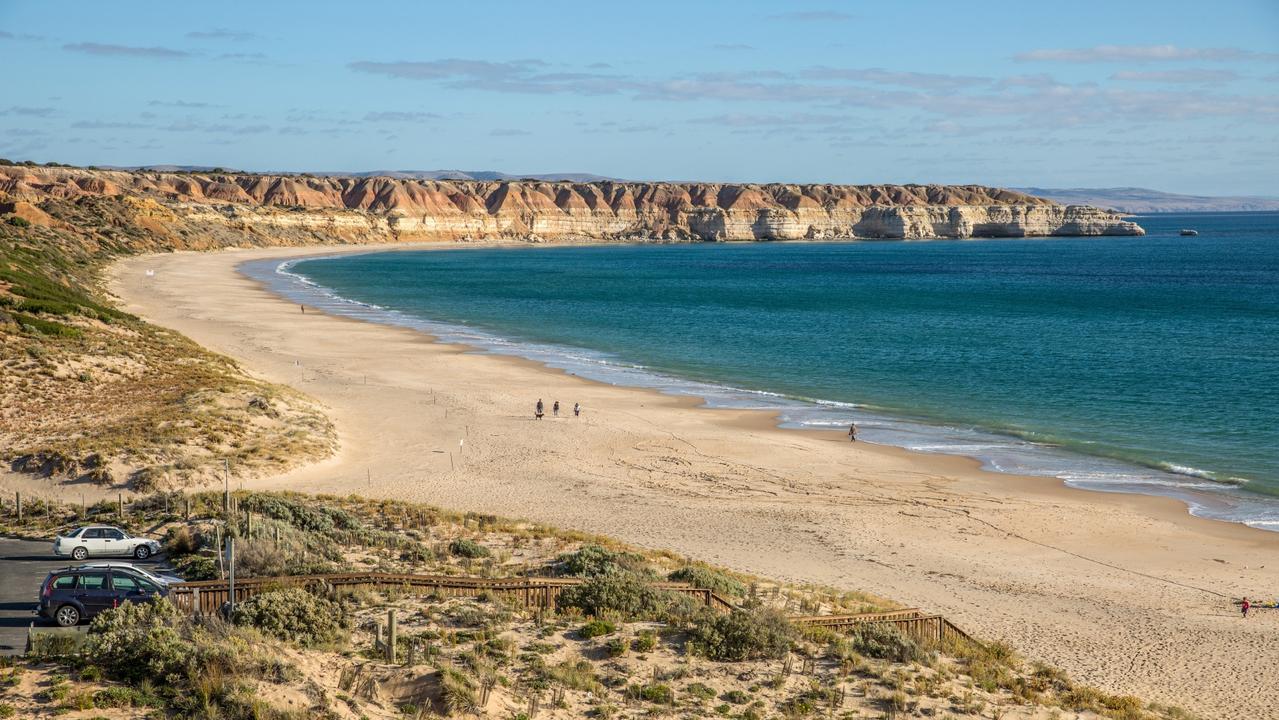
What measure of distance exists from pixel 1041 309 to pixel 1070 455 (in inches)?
2076

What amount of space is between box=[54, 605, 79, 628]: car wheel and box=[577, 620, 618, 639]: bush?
288 inches

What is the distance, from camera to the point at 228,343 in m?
53.8

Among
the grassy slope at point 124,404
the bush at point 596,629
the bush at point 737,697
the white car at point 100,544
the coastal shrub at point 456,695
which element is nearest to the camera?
the coastal shrub at point 456,695

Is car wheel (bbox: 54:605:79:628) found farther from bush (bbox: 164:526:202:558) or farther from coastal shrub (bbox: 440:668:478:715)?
coastal shrub (bbox: 440:668:478:715)

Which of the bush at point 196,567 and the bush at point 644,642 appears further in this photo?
the bush at point 196,567

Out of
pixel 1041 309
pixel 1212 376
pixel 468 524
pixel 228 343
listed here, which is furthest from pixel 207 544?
pixel 1041 309

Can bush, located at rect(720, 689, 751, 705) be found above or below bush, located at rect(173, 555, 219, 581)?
above

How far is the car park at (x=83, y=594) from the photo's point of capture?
15406 millimetres

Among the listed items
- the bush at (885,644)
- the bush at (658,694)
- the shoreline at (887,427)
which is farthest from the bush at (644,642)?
the shoreline at (887,427)

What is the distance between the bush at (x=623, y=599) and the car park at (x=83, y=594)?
19.8 feet

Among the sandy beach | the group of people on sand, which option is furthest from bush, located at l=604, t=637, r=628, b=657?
the group of people on sand

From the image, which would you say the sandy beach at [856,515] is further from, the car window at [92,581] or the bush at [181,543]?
the car window at [92,581]

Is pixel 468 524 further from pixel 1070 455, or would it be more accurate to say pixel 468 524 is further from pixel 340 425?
pixel 1070 455

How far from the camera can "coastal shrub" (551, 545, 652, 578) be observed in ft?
60.5
